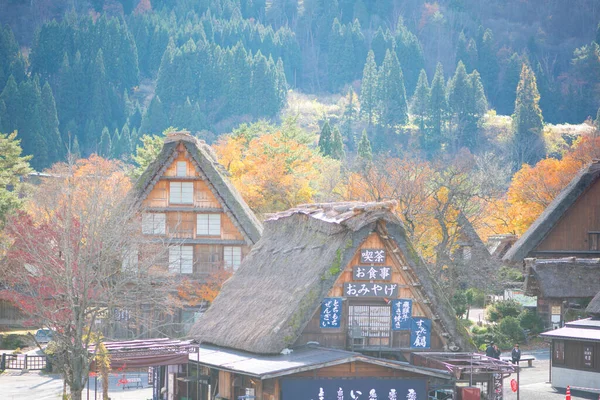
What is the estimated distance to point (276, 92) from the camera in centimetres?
16875

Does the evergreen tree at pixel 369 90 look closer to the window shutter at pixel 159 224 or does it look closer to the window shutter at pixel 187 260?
the window shutter at pixel 187 260

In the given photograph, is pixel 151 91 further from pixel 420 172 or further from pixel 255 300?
pixel 255 300

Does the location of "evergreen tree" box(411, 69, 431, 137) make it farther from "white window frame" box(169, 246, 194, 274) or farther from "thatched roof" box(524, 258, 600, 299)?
"thatched roof" box(524, 258, 600, 299)

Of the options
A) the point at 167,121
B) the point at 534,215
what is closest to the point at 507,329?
the point at 534,215

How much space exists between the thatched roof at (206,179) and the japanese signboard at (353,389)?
20630mm

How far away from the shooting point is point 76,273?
2811cm

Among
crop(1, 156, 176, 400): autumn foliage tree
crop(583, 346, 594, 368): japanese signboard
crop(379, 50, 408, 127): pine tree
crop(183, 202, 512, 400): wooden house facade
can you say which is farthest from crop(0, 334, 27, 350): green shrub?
crop(379, 50, 408, 127): pine tree

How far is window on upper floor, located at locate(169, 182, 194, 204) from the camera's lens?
47906 mm

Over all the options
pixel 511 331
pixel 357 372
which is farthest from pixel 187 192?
pixel 357 372

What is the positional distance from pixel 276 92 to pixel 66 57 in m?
40.0

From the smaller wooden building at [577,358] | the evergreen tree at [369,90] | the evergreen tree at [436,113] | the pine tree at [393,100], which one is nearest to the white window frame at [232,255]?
the smaller wooden building at [577,358]

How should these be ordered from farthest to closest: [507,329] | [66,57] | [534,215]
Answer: [66,57], [534,215], [507,329]

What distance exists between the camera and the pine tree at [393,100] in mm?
159500

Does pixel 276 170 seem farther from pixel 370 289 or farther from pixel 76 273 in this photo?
pixel 76 273
